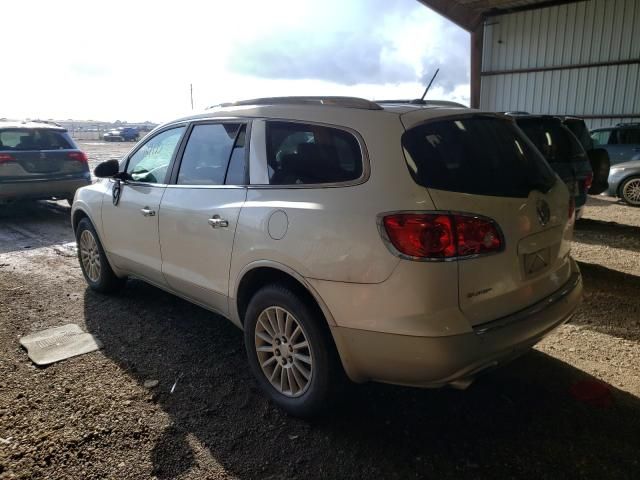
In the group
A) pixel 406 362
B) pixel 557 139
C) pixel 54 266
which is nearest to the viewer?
pixel 406 362

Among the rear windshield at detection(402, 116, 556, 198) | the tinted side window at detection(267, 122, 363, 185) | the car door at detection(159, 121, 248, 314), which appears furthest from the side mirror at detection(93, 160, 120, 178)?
the rear windshield at detection(402, 116, 556, 198)

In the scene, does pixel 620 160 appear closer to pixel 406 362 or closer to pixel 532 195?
pixel 532 195

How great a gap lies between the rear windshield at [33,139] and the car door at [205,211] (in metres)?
6.62

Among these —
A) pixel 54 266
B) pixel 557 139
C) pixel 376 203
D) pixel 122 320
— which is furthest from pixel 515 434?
pixel 54 266

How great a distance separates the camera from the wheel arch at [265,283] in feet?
8.48

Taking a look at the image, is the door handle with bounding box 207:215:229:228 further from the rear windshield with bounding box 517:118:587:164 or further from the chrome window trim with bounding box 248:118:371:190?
the rear windshield with bounding box 517:118:587:164

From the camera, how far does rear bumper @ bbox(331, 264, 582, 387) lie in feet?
7.38

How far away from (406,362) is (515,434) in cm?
91

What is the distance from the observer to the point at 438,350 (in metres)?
2.24

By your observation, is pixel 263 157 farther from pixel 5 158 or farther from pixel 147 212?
pixel 5 158

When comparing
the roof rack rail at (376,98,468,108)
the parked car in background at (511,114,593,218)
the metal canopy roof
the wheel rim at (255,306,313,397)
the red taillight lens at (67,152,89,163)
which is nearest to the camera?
the wheel rim at (255,306,313,397)

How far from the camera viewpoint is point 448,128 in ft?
8.55

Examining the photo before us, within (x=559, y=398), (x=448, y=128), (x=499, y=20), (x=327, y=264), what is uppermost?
(x=499, y=20)

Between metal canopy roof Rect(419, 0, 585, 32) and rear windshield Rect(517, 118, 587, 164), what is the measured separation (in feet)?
31.3
